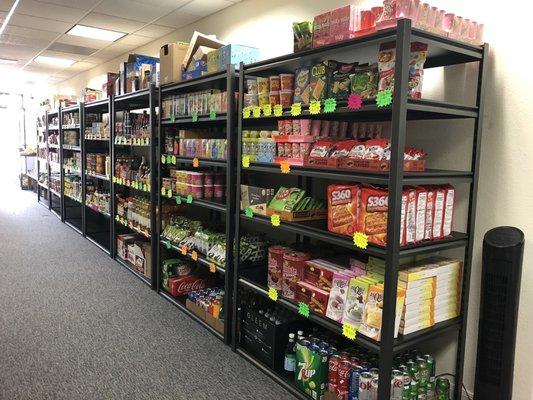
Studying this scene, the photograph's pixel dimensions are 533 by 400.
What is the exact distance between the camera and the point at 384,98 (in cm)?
204

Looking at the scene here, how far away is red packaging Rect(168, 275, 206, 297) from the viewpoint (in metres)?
4.21

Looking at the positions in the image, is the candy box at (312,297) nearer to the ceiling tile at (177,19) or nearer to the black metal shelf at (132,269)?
the black metal shelf at (132,269)

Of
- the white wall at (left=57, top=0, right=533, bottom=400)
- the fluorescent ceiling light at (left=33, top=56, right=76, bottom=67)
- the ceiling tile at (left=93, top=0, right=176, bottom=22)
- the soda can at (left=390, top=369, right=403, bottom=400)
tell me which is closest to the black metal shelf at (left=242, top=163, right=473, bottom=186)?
the white wall at (left=57, top=0, right=533, bottom=400)

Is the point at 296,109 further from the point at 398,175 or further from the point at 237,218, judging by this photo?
the point at 237,218

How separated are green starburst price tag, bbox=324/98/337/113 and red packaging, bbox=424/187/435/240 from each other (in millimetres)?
647

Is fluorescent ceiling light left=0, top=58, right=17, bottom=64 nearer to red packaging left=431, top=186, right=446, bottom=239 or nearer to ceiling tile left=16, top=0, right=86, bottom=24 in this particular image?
ceiling tile left=16, top=0, right=86, bottom=24

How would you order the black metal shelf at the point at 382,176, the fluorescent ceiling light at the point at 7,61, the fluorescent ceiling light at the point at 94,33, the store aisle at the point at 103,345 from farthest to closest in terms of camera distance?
the fluorescent ceiling light at the point at 7,61 → the fluorescent ceiling light at the point at 94,33 → the store aisle at the point at 103,345 → the black metal shelf at the point at 382,176

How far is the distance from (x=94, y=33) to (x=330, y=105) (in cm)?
508

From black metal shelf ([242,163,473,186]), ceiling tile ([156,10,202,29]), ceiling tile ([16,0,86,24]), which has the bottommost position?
black metal shelf ([242,163,473,186])

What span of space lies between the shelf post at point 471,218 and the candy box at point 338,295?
2.22 feet

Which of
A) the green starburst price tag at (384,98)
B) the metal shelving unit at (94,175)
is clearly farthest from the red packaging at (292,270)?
the metal shelving unit at (94,175)

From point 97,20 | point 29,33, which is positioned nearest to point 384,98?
point 97,20

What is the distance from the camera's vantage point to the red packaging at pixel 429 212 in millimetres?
2270

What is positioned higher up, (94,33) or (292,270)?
(94,33)
